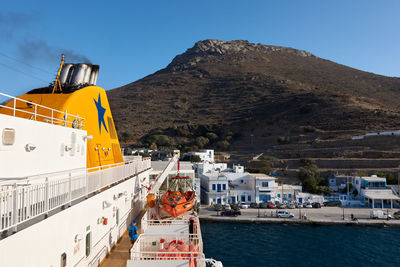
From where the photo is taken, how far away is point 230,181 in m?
38.8

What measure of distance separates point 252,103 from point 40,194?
99068 millimetres

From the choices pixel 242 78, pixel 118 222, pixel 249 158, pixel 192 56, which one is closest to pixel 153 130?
pixel 249 158

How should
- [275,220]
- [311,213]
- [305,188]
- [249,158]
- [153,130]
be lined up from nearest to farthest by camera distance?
1. [275,220]
2. [311,213]
3. [305,188]
4. [249,158]
5. [153,130]

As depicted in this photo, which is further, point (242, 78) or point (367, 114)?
point (242, 78)

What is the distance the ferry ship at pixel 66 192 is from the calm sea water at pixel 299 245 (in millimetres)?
13874

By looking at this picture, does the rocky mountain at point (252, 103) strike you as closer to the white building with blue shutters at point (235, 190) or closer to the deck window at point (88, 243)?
the white building with blue shutters at point (235, 190)

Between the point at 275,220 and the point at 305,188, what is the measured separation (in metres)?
15.2

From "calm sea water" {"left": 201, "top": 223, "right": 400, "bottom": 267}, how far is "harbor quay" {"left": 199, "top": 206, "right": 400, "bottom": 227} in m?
0.66

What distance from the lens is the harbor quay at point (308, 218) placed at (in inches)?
1155

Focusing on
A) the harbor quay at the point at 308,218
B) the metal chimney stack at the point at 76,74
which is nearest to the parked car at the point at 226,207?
the harbor quay at the point at 308,218

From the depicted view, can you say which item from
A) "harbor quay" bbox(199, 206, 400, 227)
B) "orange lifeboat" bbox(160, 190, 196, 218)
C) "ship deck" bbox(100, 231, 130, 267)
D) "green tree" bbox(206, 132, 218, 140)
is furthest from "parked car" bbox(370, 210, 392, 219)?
"green tree" bbox(206, 132, 218, 140)

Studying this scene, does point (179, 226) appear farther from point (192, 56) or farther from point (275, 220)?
point (192, 56)

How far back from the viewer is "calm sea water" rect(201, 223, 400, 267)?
68.1 ft

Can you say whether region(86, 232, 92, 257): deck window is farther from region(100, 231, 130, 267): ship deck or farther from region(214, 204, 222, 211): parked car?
region(214, 204, 222, 211): parked car
